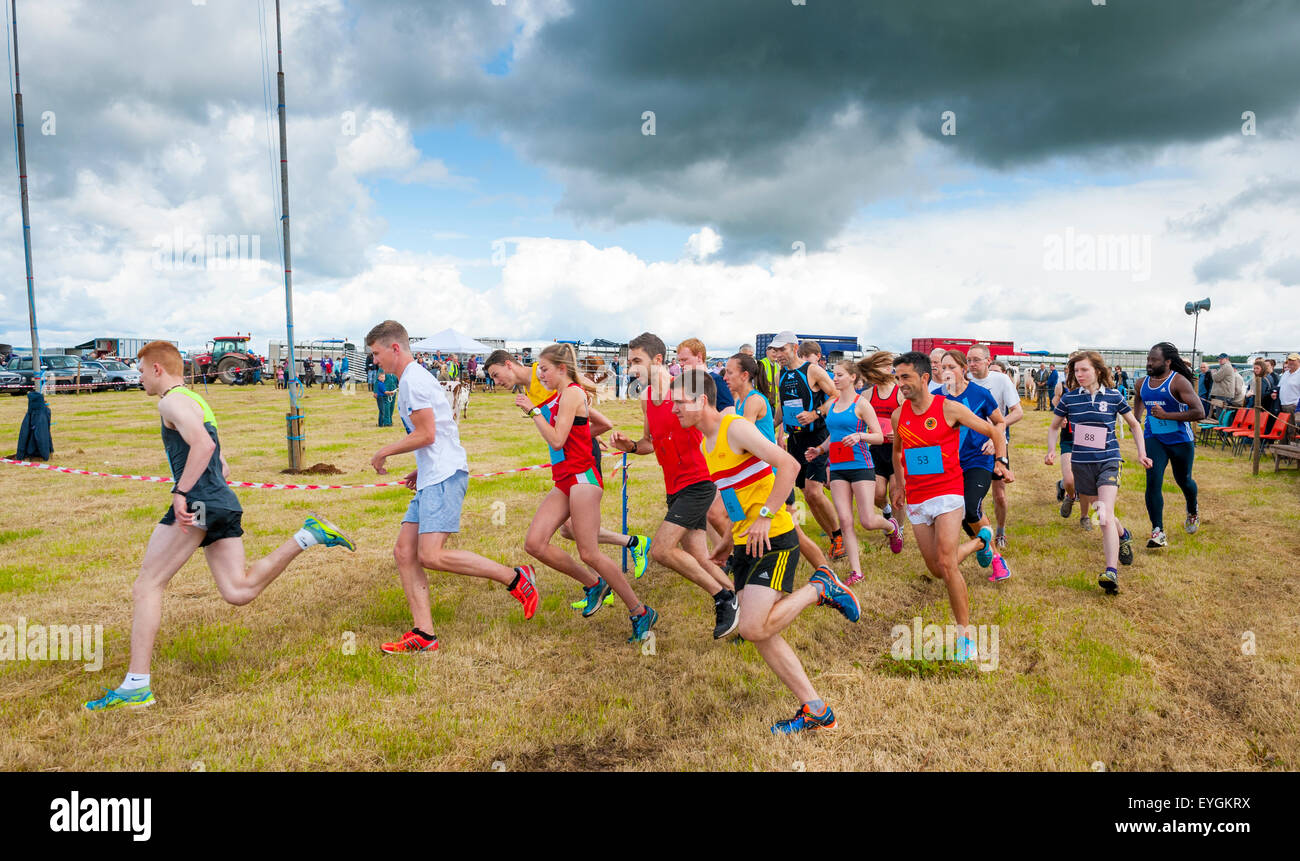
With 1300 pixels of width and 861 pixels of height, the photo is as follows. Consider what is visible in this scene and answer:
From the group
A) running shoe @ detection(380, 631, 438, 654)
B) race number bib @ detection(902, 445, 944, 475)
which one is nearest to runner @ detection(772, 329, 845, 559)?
race number bib @ detection(902, 445, 944, 475)

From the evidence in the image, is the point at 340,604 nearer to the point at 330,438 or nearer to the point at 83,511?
the point at 83,511

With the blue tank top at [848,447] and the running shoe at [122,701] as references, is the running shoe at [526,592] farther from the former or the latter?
the blue tank top at [848,447]

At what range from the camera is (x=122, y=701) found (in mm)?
4031

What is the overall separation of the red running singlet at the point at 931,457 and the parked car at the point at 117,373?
38.4 meters

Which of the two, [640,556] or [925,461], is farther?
[640,556]

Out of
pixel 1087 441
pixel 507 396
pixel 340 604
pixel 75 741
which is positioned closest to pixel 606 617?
pixel 340 604

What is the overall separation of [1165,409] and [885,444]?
294 cm

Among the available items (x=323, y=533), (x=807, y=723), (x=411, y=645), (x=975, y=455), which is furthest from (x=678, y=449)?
(x=975, y=455)

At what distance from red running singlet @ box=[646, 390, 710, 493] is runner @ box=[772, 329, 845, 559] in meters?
2.05

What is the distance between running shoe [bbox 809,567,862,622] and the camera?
4.23m

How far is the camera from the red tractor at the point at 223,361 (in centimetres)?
3947

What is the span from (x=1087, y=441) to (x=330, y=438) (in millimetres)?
16473

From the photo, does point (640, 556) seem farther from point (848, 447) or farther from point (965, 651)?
point (965, 651)

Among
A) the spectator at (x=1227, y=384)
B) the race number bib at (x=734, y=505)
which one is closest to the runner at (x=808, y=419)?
the race number bib at (x=734, y=505)
